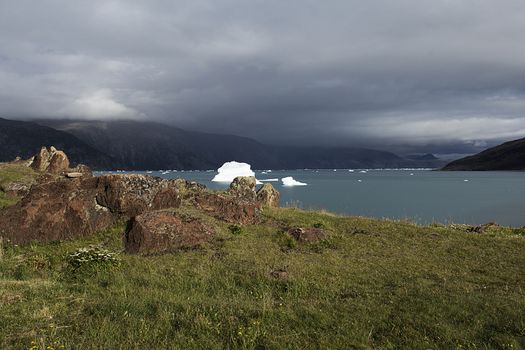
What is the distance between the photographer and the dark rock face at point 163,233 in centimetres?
1798

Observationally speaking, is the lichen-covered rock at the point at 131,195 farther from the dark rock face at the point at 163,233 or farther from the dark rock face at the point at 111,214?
the dark rock face at the point at 163,233

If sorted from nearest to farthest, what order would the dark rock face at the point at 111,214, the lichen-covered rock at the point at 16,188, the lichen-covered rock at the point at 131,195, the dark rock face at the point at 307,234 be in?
the dark rock face at the point at 111,214
the dark rock face at the point at 307,234
the lichen-covered rock at the point at 131,195
the lichen-covered rock at the point at 16,188

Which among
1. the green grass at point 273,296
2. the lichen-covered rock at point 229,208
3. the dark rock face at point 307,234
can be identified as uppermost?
the lichen-covered rock at point 229,208

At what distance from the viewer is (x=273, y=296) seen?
12523mm

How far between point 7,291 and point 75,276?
268 cm

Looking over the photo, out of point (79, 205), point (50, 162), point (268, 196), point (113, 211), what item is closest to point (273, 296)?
point (113, 211)

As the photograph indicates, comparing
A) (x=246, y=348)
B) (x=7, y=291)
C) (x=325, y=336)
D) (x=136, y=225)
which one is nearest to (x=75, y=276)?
(x=7, y=291)

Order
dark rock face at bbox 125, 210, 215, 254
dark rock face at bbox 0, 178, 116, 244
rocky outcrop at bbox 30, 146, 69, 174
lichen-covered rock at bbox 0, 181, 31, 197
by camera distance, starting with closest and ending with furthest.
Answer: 1. dark rock face at bbox 125, 210, 215, 254
2. dark rock face at bbox 0, 178, 116, 244
3. lichen-covered rock at bbox 0, 181, 31, 197
4. rocky outcrop at bbox 30, 146, 69, 174

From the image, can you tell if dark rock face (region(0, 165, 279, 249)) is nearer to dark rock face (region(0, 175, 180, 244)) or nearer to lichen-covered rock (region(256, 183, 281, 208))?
dark rock face (region(0, 175, 180, 244))

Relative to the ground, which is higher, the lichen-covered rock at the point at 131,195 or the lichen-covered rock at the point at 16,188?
the lichen-covered rock at the point at 131,195

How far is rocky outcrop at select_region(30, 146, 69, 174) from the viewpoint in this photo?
1981 inches

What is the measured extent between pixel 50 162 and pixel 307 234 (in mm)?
44269

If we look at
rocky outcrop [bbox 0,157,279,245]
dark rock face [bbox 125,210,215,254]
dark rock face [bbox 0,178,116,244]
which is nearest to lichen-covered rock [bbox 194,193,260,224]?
rocky outcrop [bbox 0,157,279,245]

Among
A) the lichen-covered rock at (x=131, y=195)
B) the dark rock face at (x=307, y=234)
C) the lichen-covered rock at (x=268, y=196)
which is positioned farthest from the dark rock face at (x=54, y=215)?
the lichen-covered rock at (x=268, y=196)
